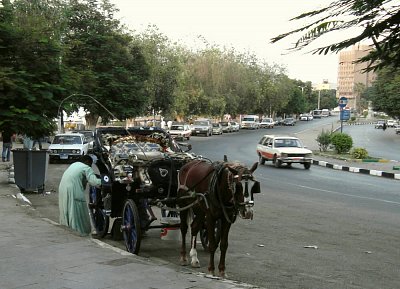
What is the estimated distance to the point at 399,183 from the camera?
21.0 meters

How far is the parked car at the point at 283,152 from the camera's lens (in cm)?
2650

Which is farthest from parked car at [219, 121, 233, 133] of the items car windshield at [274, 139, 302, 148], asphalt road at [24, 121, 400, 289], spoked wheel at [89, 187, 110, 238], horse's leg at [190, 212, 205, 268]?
horse's leg at [190, 212, 205, 268]

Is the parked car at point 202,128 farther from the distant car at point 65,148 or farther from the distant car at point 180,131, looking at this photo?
the distant car at point 65,148

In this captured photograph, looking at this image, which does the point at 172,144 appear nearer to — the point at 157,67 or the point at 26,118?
the point at 26,118

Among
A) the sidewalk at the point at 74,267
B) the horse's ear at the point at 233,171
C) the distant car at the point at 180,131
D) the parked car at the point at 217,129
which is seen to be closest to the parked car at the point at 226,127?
Answer: the parked car at the point at 217,129

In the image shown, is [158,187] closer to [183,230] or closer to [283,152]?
[183,230]

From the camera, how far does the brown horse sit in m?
6.24

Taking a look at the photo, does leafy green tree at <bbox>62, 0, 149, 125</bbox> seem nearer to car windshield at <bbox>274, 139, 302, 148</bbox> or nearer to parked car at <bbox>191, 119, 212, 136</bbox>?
car windshield at <bbox>274, 139, 302, 148</bbox>

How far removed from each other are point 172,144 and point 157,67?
142 ft

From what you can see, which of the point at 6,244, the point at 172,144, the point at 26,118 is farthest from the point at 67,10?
the point at 6,244

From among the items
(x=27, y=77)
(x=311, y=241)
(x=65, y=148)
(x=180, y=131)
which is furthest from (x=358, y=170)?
(x=180, y=131)

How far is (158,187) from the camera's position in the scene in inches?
319

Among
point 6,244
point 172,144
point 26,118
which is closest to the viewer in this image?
point 6,244

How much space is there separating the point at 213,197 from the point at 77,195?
2.97m
